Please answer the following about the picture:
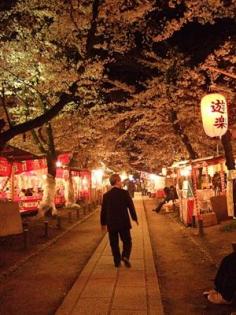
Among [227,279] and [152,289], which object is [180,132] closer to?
[152,289]

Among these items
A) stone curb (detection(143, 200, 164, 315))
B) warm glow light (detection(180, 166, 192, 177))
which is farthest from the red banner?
stone curb (detection(143, 200, 164, 315))

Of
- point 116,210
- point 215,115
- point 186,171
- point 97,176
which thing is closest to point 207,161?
point 215,115

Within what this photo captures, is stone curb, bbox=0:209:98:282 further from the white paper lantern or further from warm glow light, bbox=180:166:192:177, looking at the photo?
warm glow light, bbox=180:166:192:177

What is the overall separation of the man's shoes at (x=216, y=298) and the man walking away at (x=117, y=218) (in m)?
3.02

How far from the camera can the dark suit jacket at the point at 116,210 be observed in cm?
993

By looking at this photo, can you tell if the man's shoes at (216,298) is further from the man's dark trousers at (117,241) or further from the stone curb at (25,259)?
the stone curb at (25,259)

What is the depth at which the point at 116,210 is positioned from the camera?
1001 cm

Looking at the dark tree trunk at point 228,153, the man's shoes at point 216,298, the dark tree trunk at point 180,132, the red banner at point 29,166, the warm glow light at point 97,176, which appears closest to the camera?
the man's shoes at point 216,298

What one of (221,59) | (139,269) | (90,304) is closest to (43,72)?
(221,59)

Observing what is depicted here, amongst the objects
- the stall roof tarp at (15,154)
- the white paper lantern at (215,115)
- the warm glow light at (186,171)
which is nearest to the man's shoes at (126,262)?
the white paper lantern at (215,115)

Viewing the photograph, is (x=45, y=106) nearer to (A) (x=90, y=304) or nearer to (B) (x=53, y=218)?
(B) (x=53, y=218)

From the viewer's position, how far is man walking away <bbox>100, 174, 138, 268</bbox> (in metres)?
9.95

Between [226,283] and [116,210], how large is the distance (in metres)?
3.60

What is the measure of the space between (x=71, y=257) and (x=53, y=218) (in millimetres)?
12078
